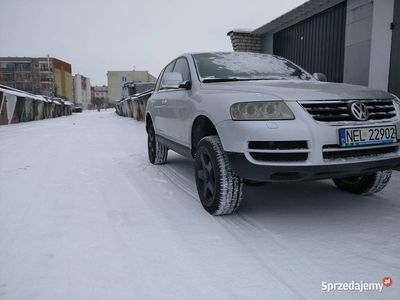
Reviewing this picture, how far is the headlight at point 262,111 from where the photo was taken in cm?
228

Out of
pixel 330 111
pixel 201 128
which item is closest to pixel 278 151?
pixel 330 111

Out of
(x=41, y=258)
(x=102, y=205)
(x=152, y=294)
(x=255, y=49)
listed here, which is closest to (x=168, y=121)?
(x=102, y=205)

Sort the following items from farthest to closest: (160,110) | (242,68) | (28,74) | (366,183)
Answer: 1. (28,74)
2. (160,110)
3. (242,68)
4. (366,183)

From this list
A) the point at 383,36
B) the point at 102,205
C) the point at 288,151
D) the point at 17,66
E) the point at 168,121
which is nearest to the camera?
the point at 288,151

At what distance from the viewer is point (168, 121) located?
4113 millimetres

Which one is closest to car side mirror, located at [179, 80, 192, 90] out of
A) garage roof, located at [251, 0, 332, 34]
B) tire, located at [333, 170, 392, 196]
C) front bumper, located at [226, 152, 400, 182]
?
front bumper, located at [226, 152, 400, 182]

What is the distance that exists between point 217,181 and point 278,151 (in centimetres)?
58

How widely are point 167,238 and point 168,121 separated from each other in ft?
6.81

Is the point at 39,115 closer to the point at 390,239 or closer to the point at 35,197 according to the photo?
the point at 35,197

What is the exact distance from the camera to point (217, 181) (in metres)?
2.56

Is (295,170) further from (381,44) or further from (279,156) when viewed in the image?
(381,44)

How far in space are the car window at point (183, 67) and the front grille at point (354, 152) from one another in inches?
75.2

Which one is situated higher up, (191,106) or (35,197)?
(191,106)

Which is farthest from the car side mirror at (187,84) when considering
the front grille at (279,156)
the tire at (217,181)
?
the front grille at (279,156)
